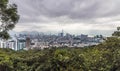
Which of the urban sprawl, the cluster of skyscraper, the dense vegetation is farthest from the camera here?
the cluster of skyscraper

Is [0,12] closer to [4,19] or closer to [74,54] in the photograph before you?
[4,19]

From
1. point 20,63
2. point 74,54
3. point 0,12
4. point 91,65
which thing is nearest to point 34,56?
point 20,63

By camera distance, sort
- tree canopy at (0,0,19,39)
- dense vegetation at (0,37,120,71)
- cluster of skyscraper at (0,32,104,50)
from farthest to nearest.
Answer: tree canopy at (0,0,19,39)
cluster of skyscraper at (0,32,104,50)
dense vegetation at (0,37,120,71)

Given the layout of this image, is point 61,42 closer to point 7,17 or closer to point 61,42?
point 61,42

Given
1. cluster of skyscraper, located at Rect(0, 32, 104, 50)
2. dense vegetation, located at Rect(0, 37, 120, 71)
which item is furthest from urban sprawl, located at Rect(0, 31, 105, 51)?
dense vegetation, located at Rect(0, 37, 120, 71)

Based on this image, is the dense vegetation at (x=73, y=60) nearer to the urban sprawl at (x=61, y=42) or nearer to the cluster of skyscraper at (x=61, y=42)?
the urban sprawl at (x=61, y=42)

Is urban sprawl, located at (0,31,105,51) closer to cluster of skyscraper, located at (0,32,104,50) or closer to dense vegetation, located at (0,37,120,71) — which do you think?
cluster of skyscraper, located at (0,32,104,50)

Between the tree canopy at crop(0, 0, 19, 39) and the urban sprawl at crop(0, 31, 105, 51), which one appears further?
the tree canopy at crop(0, 0, 19, 39)
